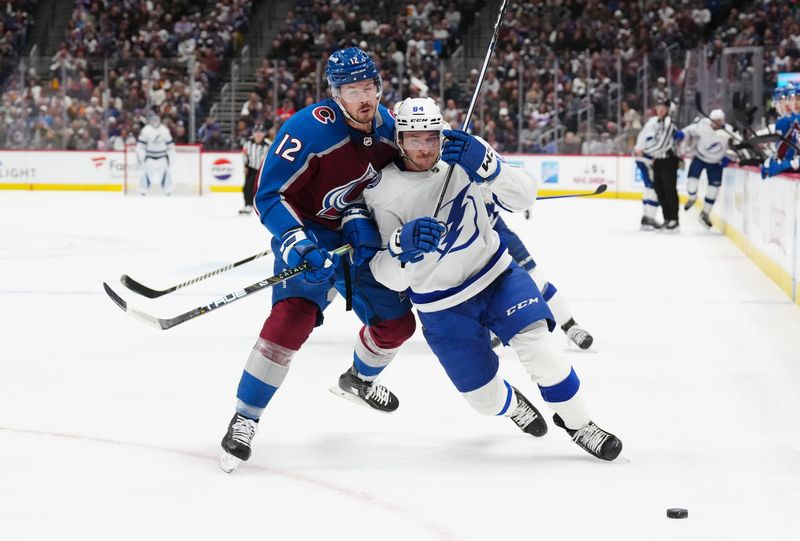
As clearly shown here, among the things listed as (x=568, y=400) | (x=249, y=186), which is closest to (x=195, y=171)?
(x=249, y=186)

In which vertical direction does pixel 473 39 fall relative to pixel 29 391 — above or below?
above

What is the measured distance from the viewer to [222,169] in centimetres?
1675

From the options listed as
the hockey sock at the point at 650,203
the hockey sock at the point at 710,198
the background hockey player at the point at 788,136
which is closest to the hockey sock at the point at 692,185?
the hockey sock at the point at 710,198

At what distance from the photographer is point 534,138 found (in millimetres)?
15883

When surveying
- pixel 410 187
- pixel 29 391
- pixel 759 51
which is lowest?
pixel 29 391

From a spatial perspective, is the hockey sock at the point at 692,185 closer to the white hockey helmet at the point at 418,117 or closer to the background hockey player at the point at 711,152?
the background hockey player at the point at 711,152

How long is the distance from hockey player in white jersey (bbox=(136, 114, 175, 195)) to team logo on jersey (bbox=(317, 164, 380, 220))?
42.2 feet

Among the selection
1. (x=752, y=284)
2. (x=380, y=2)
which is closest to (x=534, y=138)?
Result: (x=380, y=2)

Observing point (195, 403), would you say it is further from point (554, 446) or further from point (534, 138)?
point (534, 138)

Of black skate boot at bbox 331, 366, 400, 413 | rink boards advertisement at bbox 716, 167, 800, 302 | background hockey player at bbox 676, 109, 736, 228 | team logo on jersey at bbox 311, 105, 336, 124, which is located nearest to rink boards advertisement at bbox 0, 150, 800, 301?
background hockey player at bbox 676, 109, 736, 228

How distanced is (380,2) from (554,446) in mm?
17485

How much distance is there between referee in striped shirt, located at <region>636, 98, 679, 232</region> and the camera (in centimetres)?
1047

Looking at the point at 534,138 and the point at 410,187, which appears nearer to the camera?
the point at 410,187

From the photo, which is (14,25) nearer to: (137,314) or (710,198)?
(710,198)
